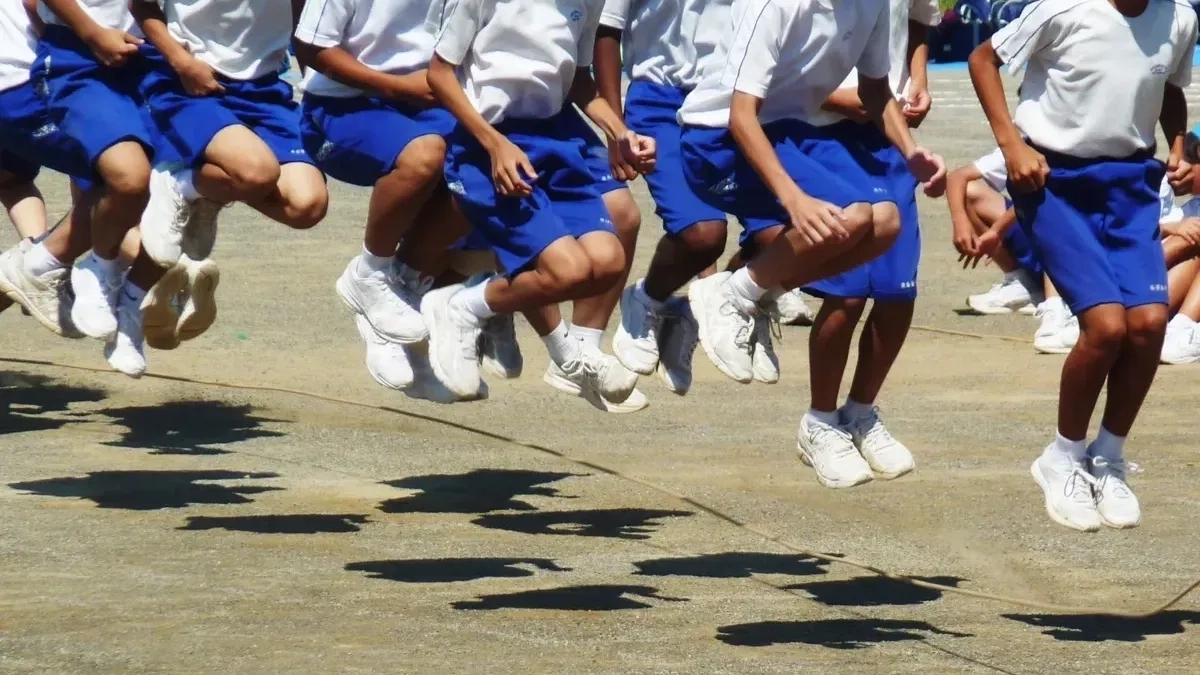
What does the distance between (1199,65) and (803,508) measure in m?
20.9

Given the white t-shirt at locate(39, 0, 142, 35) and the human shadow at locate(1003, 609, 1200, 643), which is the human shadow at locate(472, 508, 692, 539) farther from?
the white t-shirt at locate(39, 0, 142, 35)

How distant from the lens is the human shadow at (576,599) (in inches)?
290

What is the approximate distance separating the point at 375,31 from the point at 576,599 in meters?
2.13

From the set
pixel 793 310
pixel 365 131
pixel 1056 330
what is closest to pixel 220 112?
pixel 365 131

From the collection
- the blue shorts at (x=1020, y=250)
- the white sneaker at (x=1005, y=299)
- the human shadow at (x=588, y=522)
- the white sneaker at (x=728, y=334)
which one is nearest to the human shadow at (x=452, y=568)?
the human shadow at (x=588, y=522)

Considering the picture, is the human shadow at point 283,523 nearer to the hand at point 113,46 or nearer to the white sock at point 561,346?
the white sock at point 561,346

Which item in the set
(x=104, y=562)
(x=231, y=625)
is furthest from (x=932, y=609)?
(x=104, y=562)

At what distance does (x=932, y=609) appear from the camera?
7539 millimetres

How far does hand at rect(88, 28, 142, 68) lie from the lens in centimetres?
803

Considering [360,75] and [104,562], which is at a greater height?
[360,75]

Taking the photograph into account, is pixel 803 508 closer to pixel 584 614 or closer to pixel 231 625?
pixel 584 614

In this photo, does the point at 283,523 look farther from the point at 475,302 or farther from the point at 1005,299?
the point at 1005,299

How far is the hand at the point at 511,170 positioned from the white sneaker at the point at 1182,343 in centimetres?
548

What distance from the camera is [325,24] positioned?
302 inches
